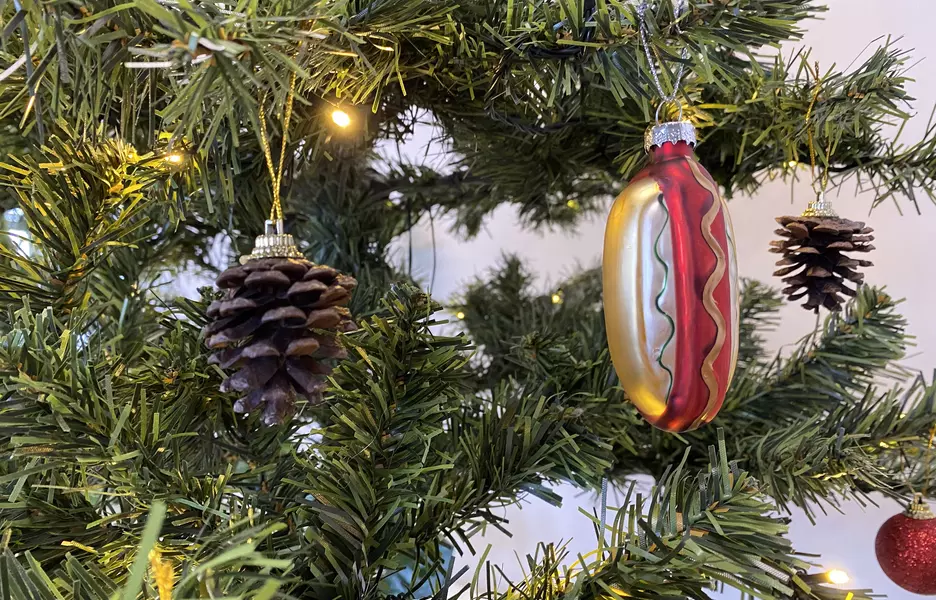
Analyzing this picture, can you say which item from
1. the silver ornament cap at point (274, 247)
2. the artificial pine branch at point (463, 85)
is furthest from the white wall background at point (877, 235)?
the silver ornament cap at point (274, 247)

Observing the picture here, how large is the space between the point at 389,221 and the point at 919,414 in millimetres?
348

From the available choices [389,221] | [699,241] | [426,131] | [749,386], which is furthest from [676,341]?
[426,131]

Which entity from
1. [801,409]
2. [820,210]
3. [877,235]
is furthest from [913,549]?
[877,235]

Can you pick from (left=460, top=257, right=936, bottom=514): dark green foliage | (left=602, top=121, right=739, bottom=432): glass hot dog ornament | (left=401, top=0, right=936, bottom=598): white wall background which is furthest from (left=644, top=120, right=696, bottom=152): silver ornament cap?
(left=401, top=0, right=936, bottom=598): white wall background

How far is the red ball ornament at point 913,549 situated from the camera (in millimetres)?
300

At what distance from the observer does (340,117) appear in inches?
9.9

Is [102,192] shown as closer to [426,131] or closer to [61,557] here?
[61,557]

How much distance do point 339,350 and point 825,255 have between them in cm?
26

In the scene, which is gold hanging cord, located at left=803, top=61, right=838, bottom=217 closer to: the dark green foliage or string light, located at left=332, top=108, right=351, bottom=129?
the dark green foliage

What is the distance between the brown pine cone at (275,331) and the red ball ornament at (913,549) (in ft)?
1.10

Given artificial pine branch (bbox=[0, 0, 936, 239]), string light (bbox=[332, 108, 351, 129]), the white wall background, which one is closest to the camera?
artificial pine branch (bbox=[0, 0, 936, 239])

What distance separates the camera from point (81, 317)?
0.19 metres

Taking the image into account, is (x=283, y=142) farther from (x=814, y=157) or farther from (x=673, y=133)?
(x=814, y=157)

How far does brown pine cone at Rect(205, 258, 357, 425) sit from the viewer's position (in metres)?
0.17
